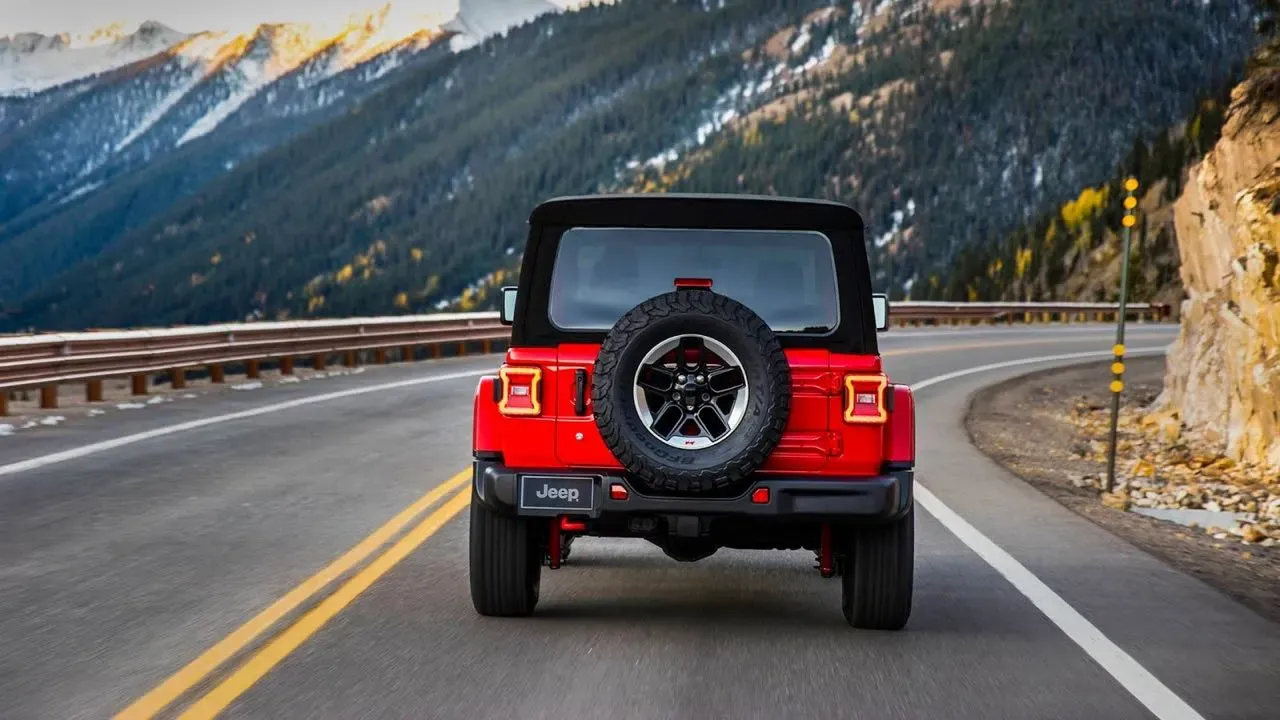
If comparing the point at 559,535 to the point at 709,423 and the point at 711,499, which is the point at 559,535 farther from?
the point at 709,423

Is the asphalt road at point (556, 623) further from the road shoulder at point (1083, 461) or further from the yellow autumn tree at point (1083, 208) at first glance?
the yellow autumn tree at point (1083, 208)

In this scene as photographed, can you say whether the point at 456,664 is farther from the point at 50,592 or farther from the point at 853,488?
the point at 50,592

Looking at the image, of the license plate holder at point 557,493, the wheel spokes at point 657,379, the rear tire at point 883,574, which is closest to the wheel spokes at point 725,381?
the wheel spokes at point 657,379

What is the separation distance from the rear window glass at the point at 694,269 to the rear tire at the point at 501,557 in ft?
3.21

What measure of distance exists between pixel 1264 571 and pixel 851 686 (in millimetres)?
4452

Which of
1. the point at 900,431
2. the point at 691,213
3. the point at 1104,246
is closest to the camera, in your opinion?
the point at 900,431

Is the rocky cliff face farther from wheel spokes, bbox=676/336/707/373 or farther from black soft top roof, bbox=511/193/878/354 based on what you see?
wheel spokes, bbox=676/336/707/373

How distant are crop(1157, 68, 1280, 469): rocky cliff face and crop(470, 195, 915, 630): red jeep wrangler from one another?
10745mm

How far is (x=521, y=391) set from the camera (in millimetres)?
6805

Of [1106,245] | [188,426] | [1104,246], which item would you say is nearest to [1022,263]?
[1104,246]

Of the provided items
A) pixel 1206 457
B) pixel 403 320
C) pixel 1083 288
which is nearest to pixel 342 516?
pixel 1206 457

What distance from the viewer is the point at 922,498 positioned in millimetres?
12125

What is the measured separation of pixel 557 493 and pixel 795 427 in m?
1.04

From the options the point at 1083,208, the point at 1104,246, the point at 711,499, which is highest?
the point at 1083,208
